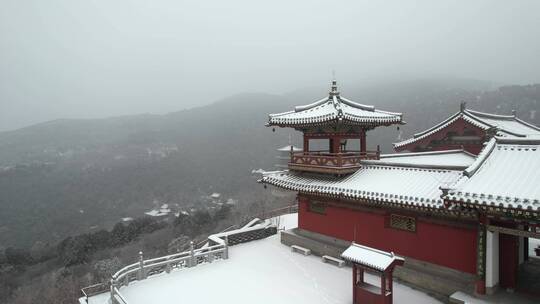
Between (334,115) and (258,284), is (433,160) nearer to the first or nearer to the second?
(334,115)

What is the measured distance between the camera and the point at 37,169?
71.2 metres

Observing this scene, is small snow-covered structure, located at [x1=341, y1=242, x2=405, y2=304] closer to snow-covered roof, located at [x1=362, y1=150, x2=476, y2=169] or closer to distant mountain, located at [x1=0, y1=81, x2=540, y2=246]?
snow-covered roof, located at [x1=362, y1=150, x2=476, y2=169]

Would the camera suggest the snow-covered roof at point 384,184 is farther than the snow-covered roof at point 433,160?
No

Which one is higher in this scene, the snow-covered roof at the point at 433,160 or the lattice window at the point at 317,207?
the snow-covered roof at the point at 433,160

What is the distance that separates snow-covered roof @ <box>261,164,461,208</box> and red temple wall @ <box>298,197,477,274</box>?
1.18m

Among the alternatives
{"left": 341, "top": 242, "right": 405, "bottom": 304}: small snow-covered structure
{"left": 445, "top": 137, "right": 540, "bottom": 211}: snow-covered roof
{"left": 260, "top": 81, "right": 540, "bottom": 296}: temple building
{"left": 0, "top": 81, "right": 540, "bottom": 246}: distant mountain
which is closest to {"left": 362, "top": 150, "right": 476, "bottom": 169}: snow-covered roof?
{"left": 260, "top": 81, "right": 540, "bottom": 296}: temple building

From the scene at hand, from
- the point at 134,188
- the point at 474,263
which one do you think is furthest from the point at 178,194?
the point at 474,263

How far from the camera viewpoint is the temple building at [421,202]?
8.29 metres

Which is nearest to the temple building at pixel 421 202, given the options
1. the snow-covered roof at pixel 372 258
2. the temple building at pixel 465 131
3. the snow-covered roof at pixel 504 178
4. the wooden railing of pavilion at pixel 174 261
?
the snow-covered roof at pixel 504 178

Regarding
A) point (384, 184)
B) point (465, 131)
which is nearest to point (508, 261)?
point (384, 184)

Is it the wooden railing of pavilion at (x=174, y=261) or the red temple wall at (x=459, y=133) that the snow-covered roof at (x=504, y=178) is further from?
the red temple wall at (x=459, y=133)

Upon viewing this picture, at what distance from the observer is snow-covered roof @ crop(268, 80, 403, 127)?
13.3 m

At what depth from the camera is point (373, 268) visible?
30.4 feet

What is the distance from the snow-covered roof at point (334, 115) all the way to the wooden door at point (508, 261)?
6.11 metres
